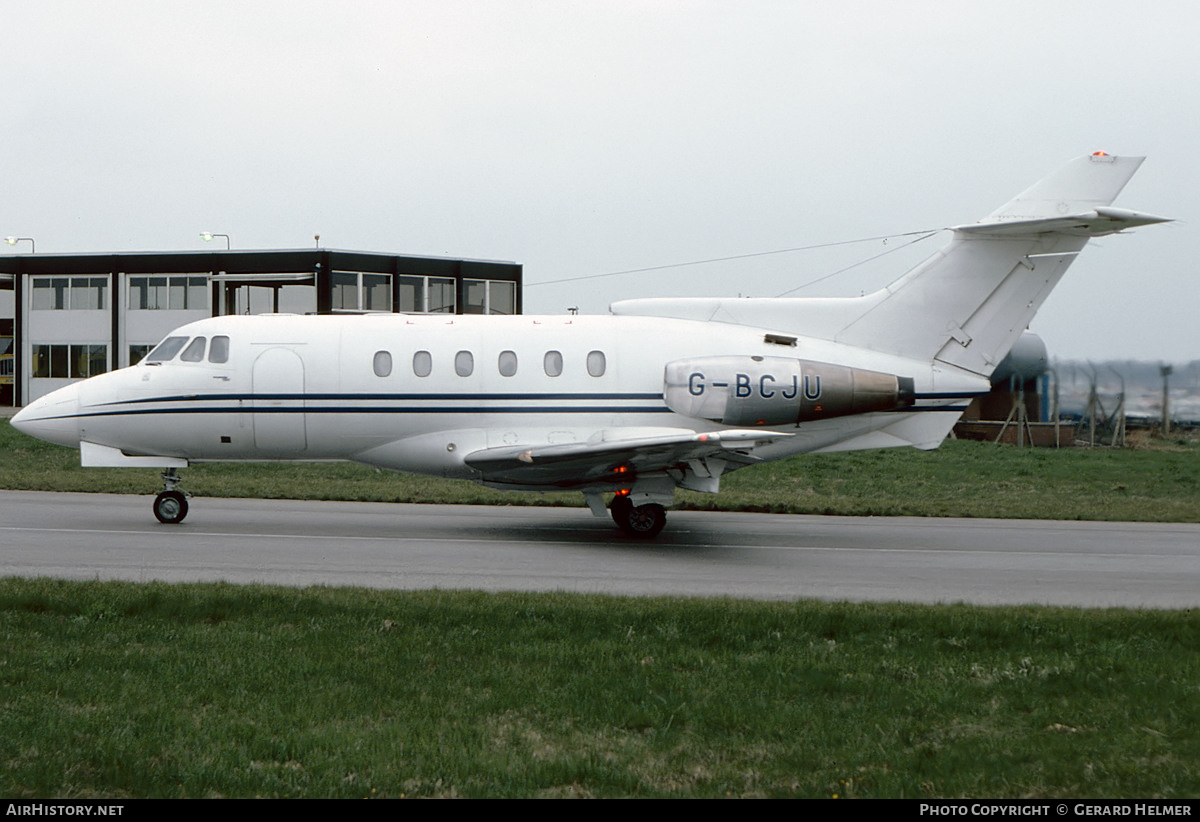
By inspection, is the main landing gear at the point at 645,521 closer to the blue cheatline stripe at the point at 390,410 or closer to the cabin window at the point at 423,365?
the blue cheatline stripe at the point at 390,410

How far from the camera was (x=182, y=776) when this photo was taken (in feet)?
19.2

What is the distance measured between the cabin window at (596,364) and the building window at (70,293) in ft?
155

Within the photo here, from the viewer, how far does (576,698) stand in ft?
24.2

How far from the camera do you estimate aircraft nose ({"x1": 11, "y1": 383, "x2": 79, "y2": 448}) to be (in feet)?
55.2

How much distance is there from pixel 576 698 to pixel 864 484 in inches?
755

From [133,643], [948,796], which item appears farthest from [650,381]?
[948,796]

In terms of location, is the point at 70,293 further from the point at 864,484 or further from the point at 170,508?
the point at 864,484

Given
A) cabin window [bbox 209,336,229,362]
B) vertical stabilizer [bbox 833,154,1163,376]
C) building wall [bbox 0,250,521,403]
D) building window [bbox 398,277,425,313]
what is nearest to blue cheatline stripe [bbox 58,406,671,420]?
cabin window [bbox 209,336,229,362]

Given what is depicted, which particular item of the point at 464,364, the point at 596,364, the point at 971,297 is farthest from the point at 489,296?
the point at 971,297

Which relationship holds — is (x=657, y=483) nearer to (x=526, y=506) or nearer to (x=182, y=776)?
(x=526, y=506)

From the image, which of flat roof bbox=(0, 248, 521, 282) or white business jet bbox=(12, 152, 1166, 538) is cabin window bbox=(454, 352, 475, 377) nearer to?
white business jet bbox=(12, 152, 1166, 538)

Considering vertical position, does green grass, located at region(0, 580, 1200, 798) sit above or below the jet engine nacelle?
below

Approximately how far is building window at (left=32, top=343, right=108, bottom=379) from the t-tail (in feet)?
156

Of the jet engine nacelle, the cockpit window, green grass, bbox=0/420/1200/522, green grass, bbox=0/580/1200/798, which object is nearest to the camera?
green grass, bbox=0/580/1200/798
